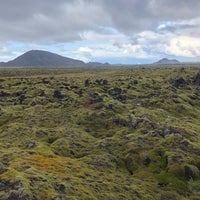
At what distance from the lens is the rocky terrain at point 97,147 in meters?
64.9

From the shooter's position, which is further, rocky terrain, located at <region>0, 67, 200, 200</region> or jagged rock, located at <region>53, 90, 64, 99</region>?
jagged rock, located at <region>53, 90, 64, 99</region>

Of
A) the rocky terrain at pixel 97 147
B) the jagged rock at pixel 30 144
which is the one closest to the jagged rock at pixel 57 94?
the rocky terrain at pixel 97 147

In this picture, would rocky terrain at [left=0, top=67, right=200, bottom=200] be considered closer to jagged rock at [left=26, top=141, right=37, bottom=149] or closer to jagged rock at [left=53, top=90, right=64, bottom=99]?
jagged rock at [left=26, top=141, right=37, bottom=149]

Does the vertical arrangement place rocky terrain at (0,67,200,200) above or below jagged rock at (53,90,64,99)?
below

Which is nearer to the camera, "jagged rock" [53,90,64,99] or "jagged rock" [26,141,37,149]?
"jagged rock" [26,141,37,149]

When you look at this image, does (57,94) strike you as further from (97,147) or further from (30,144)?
(30,144)

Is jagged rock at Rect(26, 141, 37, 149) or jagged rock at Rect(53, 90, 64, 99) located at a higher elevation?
jagged rock at Rect(53, 90, 64, 99)

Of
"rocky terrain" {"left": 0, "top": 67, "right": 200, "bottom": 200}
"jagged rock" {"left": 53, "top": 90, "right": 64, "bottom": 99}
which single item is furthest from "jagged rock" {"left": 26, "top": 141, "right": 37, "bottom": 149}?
"jagged rock" {"left": 53, "top": 90, "right": 64, "bottom": 99}

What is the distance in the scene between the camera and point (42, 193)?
57.6m

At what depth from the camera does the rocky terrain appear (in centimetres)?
6488

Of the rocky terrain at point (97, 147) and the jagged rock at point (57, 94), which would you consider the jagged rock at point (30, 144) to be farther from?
the jagged rock at point (57, 94)

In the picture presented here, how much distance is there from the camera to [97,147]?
9412 centimetres

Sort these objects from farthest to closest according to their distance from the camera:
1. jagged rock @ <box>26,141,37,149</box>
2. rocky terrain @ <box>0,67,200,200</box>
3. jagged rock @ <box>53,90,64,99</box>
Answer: jagged rock @ <box>53,90,64,99</box>
jagged rock @ <box>26,141,37,149</box>
rocky terrain @ <box>0,67,200,200</box>

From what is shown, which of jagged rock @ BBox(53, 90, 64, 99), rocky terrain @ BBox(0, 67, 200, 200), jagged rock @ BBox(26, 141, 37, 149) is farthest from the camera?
jagged rock @ BBox(53, 90, 64, 99)
